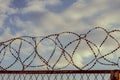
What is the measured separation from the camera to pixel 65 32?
11344 mm

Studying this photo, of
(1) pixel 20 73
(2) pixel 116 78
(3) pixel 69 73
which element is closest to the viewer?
(2) pixel 116 78

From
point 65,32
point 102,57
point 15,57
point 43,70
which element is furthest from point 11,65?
point 102,57

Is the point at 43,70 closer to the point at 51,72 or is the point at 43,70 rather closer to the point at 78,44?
the point at 51,72

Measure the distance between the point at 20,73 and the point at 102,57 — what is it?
2.54 meters

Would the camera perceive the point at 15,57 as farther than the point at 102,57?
Yes

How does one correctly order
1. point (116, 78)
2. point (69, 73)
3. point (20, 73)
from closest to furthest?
point (116, 78), point (69, 73), point (20, 73)

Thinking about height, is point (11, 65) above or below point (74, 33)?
below

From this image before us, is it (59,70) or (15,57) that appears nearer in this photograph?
(59,70)

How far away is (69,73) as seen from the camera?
11.0 metres

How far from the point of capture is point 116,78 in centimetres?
1029

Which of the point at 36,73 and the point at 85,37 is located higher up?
the point at 85,37

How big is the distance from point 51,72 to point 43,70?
0.26 metres

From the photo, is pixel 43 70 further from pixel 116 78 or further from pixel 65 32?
pixel 116 78

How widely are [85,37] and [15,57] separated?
2282 mm
